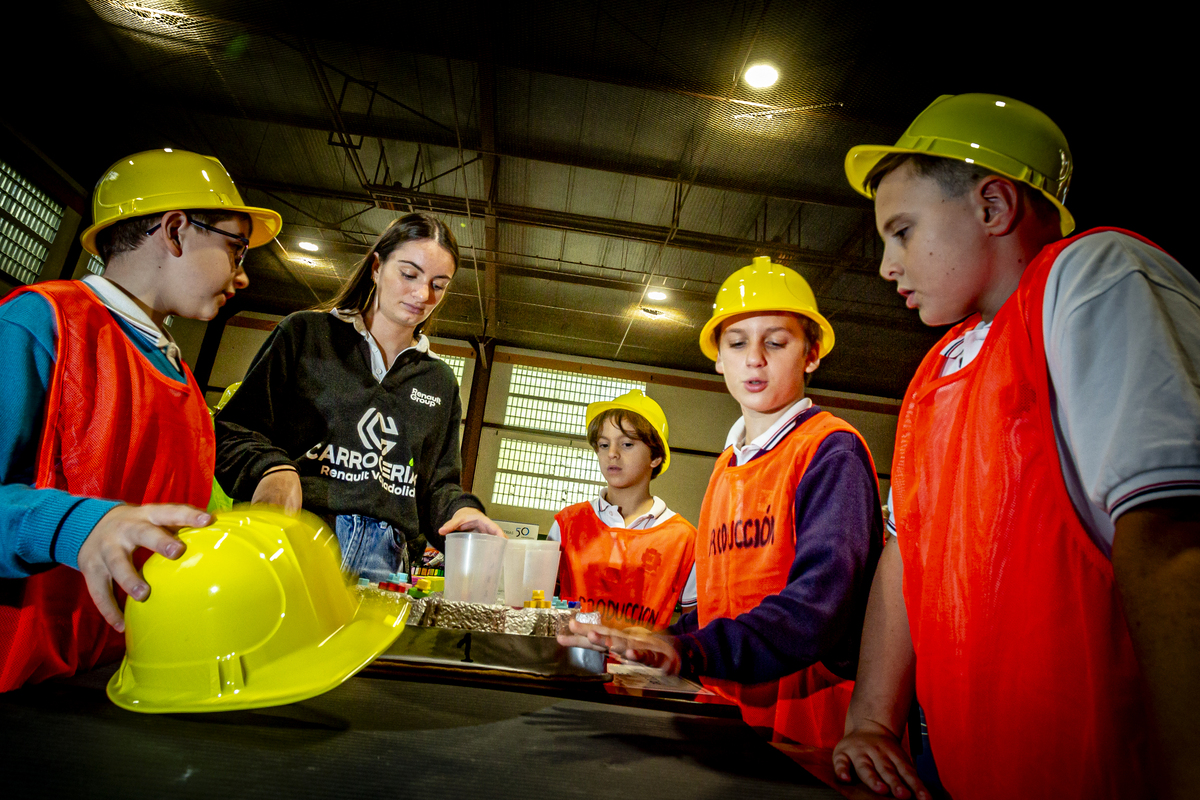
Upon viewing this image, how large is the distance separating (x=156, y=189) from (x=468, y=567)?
4.09 feet

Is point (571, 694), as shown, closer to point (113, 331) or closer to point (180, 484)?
point (180, 484)

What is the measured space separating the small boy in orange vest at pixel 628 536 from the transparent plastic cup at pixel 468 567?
160 centimetres

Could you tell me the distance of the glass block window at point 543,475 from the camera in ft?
46.2

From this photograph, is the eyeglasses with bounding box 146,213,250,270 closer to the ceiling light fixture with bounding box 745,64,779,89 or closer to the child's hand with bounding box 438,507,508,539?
the child's hand with bounding box 438,507,508,539

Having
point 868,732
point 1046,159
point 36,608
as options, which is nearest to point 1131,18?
point 1046,159

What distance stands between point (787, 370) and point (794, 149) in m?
7.21

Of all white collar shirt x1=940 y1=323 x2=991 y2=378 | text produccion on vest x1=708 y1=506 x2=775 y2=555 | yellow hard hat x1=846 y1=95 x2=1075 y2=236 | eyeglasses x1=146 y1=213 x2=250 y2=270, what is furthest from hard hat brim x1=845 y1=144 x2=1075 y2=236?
eyeglasses x1=146 y1=213 x2=250 y2=270

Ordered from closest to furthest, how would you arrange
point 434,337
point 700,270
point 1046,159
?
point 1046,159, point 700,270, point 434,337

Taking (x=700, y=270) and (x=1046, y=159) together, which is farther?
(x=700, y=270)

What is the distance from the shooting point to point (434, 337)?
14.4m

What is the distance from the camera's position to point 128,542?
2.94 feet

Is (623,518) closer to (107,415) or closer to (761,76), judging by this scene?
(107,415)

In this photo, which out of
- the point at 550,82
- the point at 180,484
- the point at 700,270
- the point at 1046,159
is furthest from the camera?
the point at 700,270

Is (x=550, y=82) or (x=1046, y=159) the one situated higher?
(x=550, y=82)
